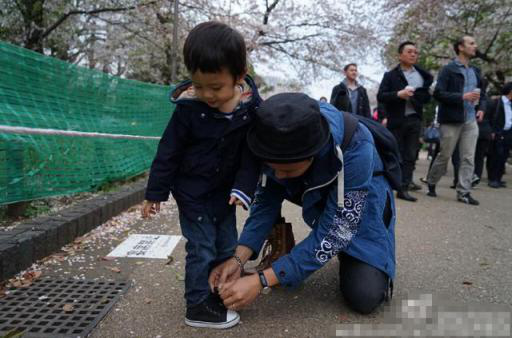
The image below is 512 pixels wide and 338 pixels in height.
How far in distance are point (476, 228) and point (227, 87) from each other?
312cm

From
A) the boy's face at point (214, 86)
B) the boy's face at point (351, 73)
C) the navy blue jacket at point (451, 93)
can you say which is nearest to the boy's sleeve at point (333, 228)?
the boy's face at point (214, 86)

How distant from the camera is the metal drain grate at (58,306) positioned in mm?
1695

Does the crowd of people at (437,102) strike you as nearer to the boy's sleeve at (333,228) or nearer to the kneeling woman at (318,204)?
the kneeling woman at (318,204)

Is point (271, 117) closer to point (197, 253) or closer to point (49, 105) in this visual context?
point (197, 253)

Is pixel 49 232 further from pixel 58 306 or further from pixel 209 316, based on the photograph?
pixel 209 316

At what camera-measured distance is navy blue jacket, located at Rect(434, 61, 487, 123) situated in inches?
178

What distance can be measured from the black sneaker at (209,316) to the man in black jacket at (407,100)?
11.8 ft

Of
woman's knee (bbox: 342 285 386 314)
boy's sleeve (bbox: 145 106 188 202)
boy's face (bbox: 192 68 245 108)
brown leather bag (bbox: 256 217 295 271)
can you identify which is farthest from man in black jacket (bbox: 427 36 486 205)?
boy's sleeve (bbox: 145 106 188 202)

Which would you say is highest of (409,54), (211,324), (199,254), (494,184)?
(409,54)

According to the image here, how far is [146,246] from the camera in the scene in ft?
9.55

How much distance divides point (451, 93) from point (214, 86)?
381 cm

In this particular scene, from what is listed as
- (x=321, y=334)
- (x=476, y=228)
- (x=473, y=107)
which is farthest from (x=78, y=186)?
Result: (x=473, y=107)

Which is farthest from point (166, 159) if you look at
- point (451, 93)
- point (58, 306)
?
point (451, 93)

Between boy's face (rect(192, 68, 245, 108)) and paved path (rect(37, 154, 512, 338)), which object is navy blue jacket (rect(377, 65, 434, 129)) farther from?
boy's face (rect(192, 68, 245, 108))
